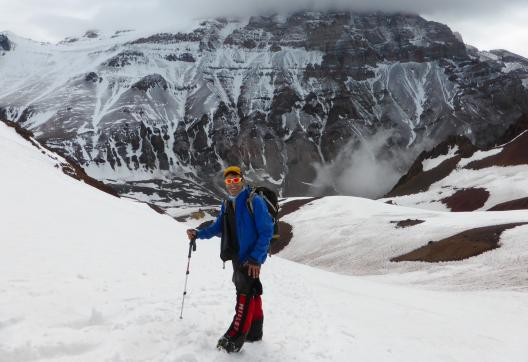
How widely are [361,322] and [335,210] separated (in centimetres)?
6119

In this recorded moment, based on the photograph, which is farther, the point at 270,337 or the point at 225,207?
the point at 270,337

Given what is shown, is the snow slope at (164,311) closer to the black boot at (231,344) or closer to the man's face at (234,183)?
the black boot at (231,344)

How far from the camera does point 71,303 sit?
948 centimetres

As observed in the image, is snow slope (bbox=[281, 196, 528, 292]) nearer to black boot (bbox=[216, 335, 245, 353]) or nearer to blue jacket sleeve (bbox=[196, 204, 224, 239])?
blue jacket sleeve (bbox=[196, 204, 224, 239])

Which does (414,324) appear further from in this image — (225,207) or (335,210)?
(335,210)

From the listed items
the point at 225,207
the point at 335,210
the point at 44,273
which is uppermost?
the point at 335,210

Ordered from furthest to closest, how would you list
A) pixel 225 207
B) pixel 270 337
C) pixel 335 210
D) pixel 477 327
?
pixel 335 210
pixel 477 327
pixel 270 337
pixel 225 207

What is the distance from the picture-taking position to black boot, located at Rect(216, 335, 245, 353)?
883 centimetres

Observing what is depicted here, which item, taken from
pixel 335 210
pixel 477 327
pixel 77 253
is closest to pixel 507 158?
pixel 335 210

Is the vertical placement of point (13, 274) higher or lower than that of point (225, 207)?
lower

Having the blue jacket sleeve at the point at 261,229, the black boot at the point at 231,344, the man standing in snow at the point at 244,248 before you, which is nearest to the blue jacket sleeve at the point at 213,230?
the man standing in snow at the point at 244,248

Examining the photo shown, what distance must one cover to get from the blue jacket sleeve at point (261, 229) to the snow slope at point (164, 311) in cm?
191

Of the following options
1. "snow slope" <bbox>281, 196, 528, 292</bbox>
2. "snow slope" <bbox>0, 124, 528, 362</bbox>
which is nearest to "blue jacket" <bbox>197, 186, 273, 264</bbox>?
"snow slope" <bbox>0, 124, 528, 362</bbox>

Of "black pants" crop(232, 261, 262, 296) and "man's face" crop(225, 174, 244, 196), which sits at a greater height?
"man's face" crop(225, 174, 244, 196)
